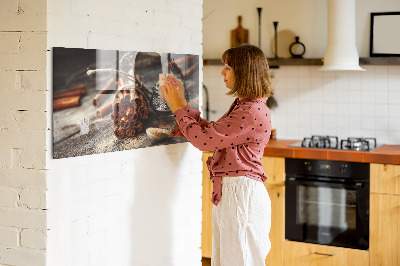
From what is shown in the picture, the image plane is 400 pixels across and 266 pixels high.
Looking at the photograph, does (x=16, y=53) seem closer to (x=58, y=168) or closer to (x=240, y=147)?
(x=58, y=168)

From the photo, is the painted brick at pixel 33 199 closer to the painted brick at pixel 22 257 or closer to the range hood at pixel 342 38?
the painted brick at pixel 22 257

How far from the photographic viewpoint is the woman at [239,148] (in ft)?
8.83

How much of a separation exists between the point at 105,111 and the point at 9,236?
0.64m

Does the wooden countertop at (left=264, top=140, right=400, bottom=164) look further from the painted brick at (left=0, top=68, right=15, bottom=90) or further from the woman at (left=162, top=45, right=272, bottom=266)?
the painted brick at (left=0, top=68, right=15, bottom=90)

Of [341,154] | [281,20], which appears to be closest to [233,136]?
[341,154]

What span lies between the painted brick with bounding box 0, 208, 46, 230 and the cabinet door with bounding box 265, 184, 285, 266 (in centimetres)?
235

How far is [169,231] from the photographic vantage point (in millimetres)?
3020

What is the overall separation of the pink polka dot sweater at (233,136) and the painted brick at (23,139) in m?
0.70

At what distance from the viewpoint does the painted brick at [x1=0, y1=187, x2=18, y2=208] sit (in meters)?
2.34

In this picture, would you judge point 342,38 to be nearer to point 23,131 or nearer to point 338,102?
point 338,102

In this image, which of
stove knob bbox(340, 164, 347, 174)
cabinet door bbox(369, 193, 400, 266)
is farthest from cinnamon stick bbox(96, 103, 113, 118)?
cabinet door bbox(369, 193, 400, 266)

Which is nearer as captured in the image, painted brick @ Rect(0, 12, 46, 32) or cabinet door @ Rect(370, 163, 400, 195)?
painted brick @ Rect(0, 12, 46, 32)

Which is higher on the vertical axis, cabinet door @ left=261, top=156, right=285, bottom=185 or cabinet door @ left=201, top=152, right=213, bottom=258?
cabinet door @ left=261, top=156, right=285, bottom=185

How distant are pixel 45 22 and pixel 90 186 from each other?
70cm
